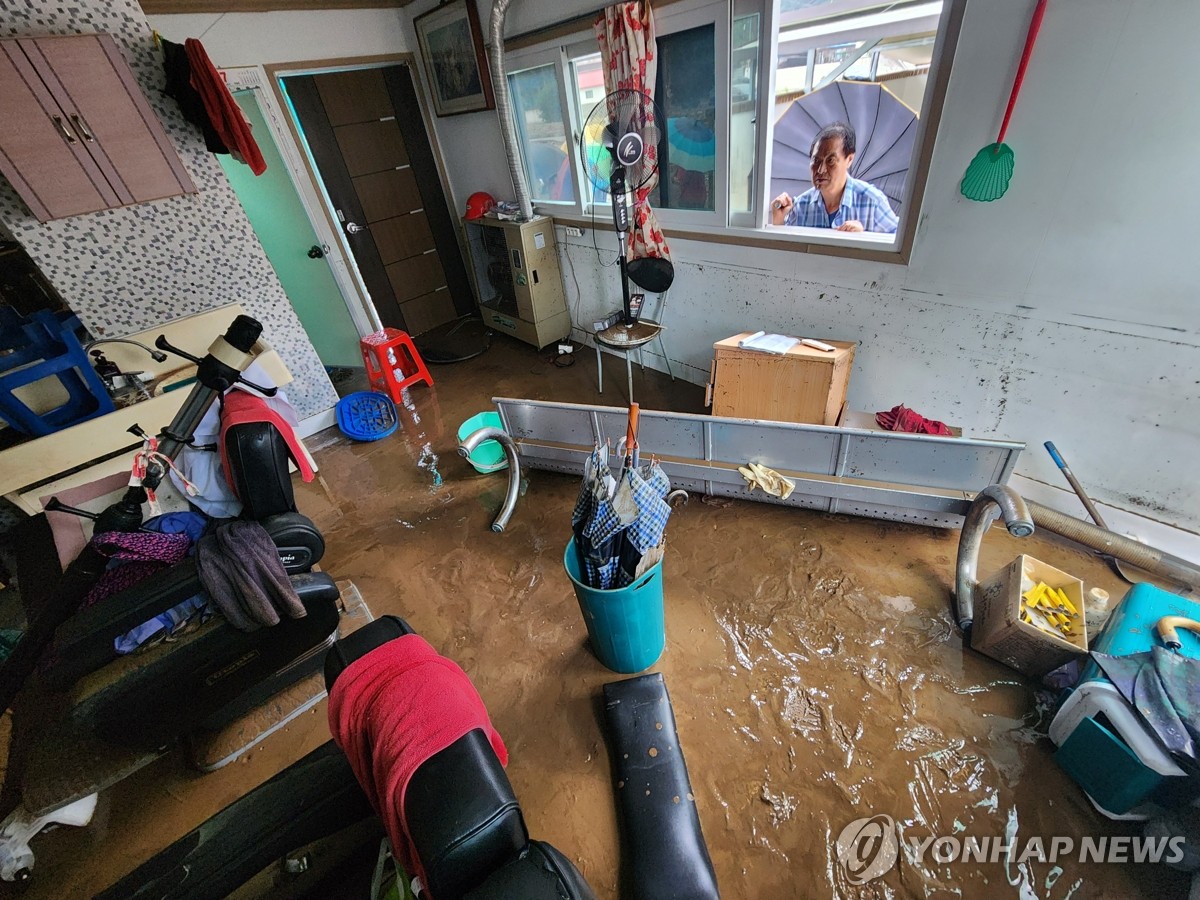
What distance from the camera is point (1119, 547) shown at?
187 centimetres

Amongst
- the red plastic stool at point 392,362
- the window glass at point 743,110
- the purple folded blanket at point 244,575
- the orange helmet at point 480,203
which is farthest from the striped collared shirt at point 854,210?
the purple folded blanket at point 244,575

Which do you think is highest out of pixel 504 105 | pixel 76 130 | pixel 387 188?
pixel 76 130

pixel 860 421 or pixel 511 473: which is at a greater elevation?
pixel 860 421

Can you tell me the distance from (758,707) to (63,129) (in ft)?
12.6

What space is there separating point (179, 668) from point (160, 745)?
0.39 metres

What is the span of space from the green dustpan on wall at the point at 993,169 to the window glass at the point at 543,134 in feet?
8.29

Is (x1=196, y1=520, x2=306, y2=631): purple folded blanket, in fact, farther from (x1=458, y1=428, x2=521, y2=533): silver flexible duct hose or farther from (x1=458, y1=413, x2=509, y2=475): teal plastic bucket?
(x1=458, y1=413, x2=509, y2=475): teal plastic bucket

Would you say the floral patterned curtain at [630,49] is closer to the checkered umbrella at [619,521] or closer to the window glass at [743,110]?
the window glass at [743,110]

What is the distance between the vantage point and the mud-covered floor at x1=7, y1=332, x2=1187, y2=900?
4.50ft

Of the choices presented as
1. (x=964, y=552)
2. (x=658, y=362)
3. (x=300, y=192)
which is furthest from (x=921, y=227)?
(x=300, y=192)

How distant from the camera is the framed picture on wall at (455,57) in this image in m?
3.41

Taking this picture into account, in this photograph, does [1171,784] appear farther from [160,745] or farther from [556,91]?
[556,91]

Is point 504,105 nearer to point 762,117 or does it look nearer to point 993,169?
point 762,117

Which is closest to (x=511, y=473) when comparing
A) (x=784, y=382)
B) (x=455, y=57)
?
(x=784, y=382)
